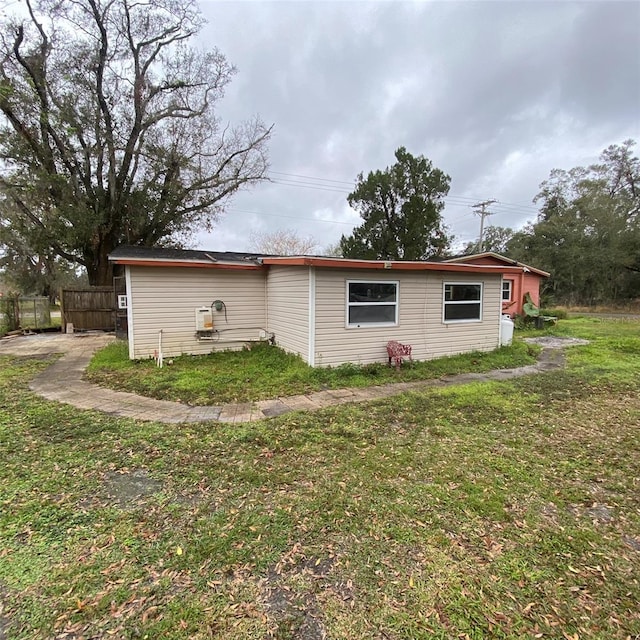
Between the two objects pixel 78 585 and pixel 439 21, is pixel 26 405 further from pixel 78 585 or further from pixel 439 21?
pixel 439 21

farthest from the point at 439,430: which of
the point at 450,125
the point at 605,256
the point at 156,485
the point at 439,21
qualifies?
the point at 605,256

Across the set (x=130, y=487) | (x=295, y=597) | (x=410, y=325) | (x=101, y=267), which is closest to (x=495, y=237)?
(x=410, y=325)

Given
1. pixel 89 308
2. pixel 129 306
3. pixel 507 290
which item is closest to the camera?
pixel 129 306

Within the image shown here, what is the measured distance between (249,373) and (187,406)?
171 centimetres

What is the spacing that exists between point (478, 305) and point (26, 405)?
8.74 metres

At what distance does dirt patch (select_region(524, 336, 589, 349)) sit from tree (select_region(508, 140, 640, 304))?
60.9ft

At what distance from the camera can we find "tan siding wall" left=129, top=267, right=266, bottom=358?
7.38 meters

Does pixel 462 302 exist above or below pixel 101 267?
below

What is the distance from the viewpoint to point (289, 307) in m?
7.35

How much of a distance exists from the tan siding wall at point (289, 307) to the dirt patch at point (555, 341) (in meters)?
7.46

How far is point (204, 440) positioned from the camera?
3.64 meters

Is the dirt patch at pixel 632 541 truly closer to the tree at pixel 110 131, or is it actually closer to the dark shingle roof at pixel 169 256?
the dark shingle roof at pixel 169 256

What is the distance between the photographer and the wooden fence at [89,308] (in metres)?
12.1

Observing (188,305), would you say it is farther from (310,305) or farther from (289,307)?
(310,305)
